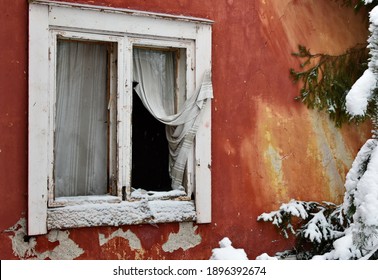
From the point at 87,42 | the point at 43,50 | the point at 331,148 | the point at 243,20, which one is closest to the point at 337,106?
the point at 331,148

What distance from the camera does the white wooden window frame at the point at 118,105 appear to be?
444 centimetres

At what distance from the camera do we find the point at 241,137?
212 inches

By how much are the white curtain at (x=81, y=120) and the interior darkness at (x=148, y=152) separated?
28cm

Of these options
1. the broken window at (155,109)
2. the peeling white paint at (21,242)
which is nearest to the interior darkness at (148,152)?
the broken window at (155,109)

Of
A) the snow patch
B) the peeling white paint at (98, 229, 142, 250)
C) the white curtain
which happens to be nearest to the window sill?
the peeling white paint at (98, 229, 142, 250)

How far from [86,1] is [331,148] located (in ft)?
9.45

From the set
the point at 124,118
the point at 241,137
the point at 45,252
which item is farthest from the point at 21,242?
the point at 241,137

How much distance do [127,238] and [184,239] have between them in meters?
0.54

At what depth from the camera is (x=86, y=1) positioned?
15.4 feet

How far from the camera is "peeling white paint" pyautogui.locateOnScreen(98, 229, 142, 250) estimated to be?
4725 millimetres

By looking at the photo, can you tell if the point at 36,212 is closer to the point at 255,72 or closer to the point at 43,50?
the point at 43,50

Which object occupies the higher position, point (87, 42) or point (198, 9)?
point (198, 9)

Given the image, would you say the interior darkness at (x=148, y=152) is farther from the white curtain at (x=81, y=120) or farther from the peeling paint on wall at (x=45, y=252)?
the peeling paint on wall at (x=45, y=252)

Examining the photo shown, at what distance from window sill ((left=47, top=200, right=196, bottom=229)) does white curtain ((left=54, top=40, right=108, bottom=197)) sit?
0.24 meters
